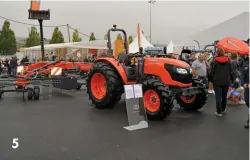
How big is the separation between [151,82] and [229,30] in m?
11.7

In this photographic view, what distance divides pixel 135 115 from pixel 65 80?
4.42 meters

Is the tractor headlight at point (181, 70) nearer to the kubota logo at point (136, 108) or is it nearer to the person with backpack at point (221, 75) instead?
the person with backpack at point (221, 75)

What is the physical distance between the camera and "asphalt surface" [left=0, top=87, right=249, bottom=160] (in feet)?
12.8

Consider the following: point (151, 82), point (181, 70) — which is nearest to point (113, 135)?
point (151, 82)

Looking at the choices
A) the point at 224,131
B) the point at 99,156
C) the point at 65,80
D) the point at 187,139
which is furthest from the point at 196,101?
the point at 65,80

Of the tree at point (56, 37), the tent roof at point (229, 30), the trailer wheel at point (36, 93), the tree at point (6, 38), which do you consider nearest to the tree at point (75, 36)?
the tree at point (56, 37)

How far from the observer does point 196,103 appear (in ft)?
21.8

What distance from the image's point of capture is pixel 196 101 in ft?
21.7

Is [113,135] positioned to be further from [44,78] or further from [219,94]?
[44,78]

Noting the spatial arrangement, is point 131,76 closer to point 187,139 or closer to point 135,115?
point 135,115

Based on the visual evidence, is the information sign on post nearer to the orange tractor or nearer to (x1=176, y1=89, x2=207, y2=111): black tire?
the orange tractor

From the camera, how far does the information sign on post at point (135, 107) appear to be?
5.28 meters

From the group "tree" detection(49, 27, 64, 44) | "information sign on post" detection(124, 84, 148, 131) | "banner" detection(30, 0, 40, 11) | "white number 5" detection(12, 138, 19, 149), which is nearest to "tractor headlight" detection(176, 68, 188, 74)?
"information sign on post" detection(124, 84, 148, 131)

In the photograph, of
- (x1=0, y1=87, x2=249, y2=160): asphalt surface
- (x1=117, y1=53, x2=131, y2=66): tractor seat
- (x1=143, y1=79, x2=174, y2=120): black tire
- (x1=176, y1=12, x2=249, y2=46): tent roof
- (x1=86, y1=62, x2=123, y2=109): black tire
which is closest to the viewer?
(x1=0, y1=87, x2=249, y2=160): asphalt surface
